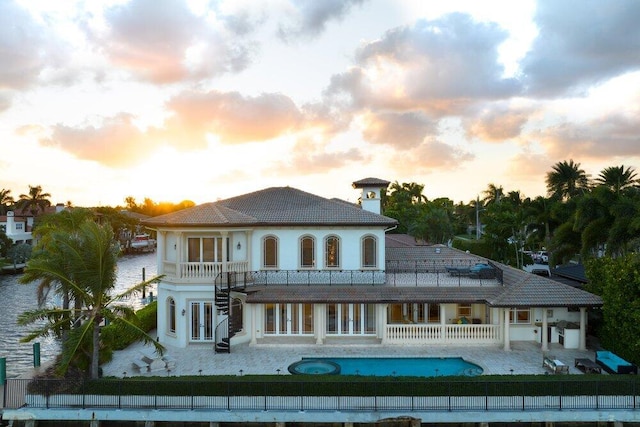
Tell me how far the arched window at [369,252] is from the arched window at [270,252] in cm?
520

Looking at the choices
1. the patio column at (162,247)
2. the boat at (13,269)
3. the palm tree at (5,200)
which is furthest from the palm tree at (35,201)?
the patio column at (162,247)

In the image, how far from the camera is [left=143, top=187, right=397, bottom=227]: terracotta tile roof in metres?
24.6

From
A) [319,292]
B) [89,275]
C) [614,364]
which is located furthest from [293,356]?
[614,364]

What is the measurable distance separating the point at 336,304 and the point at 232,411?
9.72 metres

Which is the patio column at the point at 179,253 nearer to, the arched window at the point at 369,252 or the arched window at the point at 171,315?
the arched window at the point at 171,315

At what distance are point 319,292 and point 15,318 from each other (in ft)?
88.4

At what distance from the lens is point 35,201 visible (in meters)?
102

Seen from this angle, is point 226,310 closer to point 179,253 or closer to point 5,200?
point 179,253

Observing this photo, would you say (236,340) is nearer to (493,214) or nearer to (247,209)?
(247,209)

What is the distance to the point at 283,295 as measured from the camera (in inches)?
949

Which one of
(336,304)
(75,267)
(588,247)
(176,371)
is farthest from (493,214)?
(75,267)

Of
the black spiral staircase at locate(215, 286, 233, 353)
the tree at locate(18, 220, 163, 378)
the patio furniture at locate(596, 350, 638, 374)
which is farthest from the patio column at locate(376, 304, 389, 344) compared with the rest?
the tree at locate(18, 220, 163, 378)

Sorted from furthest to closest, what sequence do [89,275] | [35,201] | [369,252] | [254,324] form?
[35,201] → [369,252] → [254,324] → [89,275]

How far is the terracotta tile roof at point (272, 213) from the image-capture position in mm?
24578
